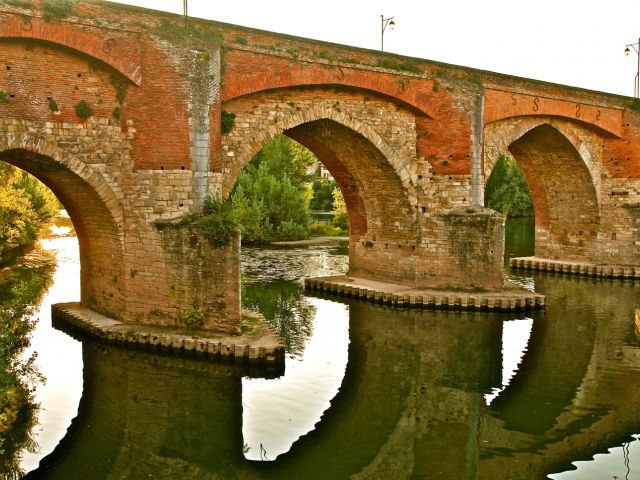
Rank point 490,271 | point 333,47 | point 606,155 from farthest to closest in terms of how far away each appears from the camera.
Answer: point 606,155
point 490,271
point 333,47

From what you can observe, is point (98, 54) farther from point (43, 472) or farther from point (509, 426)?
point (509, 426)

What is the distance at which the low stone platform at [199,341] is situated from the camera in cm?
1107

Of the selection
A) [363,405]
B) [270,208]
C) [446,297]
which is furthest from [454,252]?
[270,208]

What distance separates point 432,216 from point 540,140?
22.8 ft

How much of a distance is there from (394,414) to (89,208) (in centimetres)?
724

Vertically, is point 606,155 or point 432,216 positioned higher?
point 606,155

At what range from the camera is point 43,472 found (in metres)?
7.35

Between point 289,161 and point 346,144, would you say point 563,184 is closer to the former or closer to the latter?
point 346,144

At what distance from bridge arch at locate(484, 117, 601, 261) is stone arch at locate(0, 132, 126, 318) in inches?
535

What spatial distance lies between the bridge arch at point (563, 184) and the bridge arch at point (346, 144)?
19.8ft

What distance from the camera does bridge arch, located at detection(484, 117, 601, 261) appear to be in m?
21.5

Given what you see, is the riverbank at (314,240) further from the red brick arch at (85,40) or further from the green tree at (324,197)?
the green tree at (324,197)

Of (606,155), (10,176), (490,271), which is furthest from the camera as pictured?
(606,155)

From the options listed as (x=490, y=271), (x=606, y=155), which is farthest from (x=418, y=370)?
(x=606, y=155)
